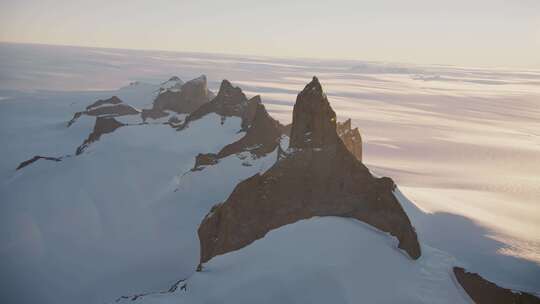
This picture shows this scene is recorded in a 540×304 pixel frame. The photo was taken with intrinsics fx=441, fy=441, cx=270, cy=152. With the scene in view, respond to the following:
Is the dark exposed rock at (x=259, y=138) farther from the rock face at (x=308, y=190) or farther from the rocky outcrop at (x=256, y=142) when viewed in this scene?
the rock face at (x=308, y=190)

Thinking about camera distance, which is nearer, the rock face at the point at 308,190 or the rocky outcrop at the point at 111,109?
the rock face at the point at 308,190

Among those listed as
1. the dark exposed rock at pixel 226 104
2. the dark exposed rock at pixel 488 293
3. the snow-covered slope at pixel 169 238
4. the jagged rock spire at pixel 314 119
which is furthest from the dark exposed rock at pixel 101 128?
the dark exposed rock at pixel 488 293

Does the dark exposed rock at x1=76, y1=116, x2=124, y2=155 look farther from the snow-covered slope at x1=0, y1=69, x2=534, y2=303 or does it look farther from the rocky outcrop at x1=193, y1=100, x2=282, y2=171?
the rocky outcrop at x1=193, y1=100, x2=282, y2=171

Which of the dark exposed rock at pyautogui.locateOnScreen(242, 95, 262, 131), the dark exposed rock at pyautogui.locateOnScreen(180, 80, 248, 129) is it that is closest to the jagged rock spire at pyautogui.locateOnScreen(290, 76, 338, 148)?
the dark exposed rock at pyautogui.locateOnScreen(242, 95, 262, 131)

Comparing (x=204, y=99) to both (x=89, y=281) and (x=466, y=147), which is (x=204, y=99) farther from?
(x=466, y=147)

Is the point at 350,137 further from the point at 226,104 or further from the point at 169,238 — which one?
the point at 169,238
